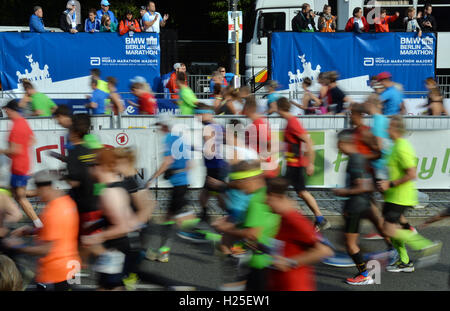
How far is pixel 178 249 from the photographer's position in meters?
7.72

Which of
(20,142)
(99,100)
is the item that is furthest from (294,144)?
(99,100)

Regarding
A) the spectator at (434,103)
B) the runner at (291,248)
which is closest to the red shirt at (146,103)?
the spectator at (434,103)

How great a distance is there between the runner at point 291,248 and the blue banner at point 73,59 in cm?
1424

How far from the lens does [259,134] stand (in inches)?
318

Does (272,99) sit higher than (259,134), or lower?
higher

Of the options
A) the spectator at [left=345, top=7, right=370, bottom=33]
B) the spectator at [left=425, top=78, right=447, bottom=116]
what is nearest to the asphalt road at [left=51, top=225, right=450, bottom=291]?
the spectator at [left=425, top=78, right=447, bottom=116]

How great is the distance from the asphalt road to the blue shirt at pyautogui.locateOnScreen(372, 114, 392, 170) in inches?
37.1

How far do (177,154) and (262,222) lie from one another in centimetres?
310

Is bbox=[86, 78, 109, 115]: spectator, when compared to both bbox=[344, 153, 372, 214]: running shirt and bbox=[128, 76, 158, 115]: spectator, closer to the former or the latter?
bbox=[128, 76, 158, 115]: spectator

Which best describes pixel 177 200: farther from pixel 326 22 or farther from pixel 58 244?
pixel 326 22

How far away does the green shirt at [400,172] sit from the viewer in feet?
21.1

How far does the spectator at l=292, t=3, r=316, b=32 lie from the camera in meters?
18.5

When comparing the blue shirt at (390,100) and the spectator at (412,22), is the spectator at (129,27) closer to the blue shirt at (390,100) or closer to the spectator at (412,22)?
the spectator at (412,22)
